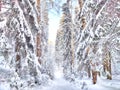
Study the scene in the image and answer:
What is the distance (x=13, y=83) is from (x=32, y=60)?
76.2 inches

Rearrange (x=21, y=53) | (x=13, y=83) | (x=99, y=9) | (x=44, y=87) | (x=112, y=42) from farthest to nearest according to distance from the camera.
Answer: (x=44, y=87), (x=21, y=53), (x=13, y=83), (x=99, y=9), (x=112, y=42)

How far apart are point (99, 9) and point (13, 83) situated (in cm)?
680

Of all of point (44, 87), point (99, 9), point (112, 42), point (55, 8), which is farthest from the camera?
point (55, 8)

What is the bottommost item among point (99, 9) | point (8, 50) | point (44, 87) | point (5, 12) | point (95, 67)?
point (44, 87)

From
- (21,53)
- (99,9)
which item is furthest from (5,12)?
(99,9)

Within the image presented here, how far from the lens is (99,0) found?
342 inches

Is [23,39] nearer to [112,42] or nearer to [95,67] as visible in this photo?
[95,67]

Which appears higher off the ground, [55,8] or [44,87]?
[55,8]

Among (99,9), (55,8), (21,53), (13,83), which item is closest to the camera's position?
(99,9)

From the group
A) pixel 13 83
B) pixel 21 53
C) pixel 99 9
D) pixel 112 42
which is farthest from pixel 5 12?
pixel 112 42

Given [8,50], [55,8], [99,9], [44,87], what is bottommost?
[44,87]

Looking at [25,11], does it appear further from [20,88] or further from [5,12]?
[20,88]

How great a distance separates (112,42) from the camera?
8375 mm

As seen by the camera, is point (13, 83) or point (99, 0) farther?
point (13, 83)
